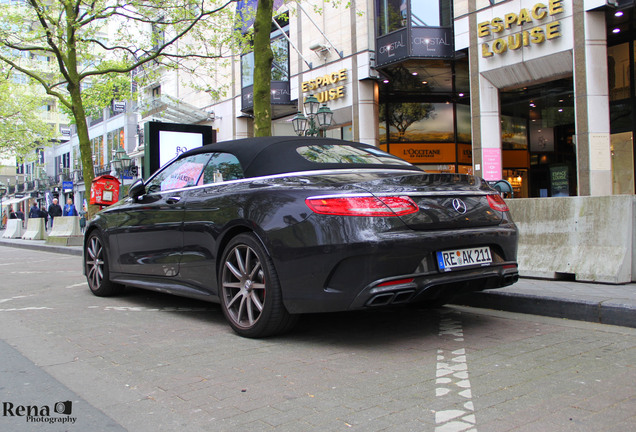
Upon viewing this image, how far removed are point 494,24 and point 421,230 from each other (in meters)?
14.9

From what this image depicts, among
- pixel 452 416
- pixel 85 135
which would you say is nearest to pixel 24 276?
pixel 452 416

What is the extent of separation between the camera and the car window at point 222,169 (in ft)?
14.7

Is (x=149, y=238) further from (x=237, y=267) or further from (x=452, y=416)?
(x=452, y=416)

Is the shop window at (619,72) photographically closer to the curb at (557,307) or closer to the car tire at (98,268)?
the curb at (557,307)

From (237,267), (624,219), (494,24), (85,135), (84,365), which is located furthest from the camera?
(85,135)

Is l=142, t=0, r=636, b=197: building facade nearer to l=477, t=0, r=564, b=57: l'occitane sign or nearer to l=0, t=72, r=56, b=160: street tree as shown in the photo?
l=477, t=0, r=564, b=57: l'occitane sign

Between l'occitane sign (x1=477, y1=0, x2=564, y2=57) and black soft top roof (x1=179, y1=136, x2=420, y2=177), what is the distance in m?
Result: 12.9

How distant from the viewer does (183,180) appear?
5.08 meters

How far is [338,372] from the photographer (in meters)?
3.20

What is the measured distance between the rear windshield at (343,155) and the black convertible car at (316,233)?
0.02 m

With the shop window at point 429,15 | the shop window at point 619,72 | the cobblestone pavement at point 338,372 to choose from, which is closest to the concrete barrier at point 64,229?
the shop window at point 429,15

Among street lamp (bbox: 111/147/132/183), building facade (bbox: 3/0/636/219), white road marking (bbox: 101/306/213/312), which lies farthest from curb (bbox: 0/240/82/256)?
white road marking (bbox: 101/306/213/312)

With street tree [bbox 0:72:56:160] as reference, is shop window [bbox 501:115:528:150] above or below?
below

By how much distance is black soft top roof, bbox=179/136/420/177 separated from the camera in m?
4.16
